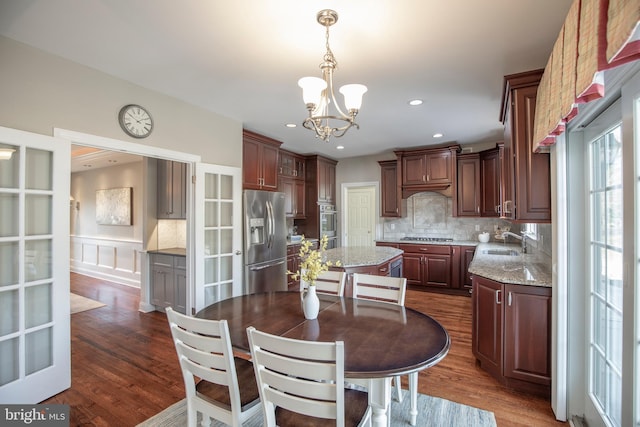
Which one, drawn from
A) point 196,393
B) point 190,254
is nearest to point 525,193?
point 196,393

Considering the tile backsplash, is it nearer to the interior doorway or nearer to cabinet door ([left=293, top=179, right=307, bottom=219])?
the interior doorway

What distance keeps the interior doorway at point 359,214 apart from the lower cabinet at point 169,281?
3513mm

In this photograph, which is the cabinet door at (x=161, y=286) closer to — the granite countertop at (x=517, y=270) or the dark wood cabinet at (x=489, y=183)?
the granite countertop at (x=517, y=270)

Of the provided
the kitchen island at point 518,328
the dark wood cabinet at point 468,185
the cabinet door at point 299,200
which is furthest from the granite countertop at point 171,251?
the dark wood cabinet at point 468,185

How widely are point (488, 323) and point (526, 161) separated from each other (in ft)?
4.37

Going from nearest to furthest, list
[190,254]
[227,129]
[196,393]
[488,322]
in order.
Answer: [196,393]
[488,322]
[190,254]
[227,129]

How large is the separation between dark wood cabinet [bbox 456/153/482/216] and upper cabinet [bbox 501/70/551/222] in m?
2.79

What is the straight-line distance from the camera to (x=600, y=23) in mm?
1062

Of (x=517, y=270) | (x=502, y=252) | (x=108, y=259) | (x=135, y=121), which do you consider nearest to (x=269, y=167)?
(x=135, y=121)

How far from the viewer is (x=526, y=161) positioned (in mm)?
2314

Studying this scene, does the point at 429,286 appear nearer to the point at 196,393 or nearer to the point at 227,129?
the point at 227,129

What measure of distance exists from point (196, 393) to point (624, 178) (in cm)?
228

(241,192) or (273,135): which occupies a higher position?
(273,135)

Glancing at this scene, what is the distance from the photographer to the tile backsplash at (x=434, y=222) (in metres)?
5.34
